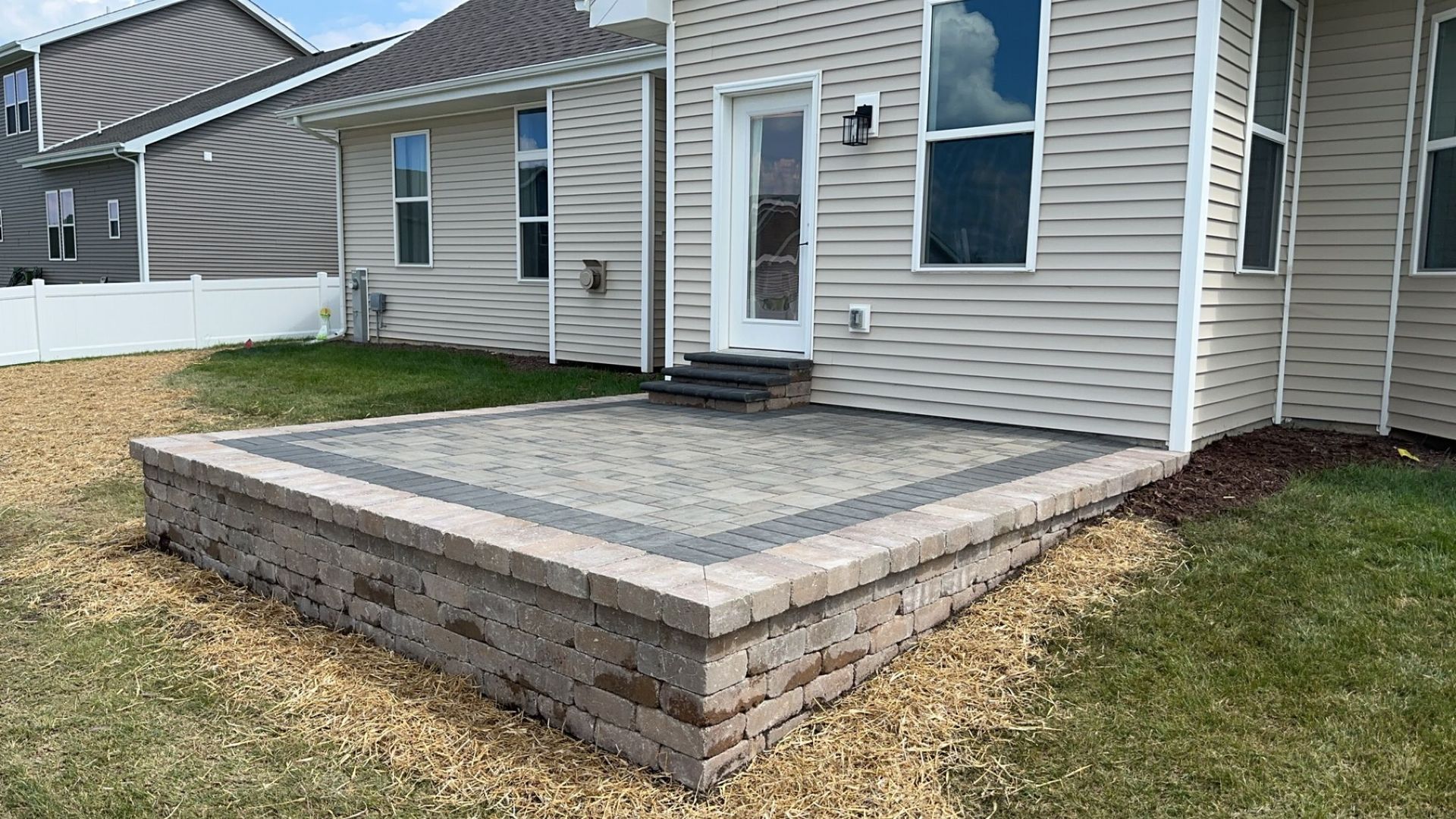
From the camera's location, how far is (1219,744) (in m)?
3.19

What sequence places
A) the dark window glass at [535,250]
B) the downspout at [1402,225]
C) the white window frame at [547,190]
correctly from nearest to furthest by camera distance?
the downspout at [1402,225] < the white window frame at [547,190] < the dark window glass at [535,250]

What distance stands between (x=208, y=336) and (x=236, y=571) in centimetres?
1075

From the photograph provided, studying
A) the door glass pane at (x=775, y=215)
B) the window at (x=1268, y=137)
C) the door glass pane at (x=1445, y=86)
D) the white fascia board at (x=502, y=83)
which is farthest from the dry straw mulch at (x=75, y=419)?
the door glass pane at (x=1445, y=86)

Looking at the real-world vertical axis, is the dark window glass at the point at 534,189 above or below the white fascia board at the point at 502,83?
below

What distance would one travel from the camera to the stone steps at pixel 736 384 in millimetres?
7281

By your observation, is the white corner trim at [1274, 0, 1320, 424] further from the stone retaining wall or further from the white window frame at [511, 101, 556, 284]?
Result: the white window frame at [511, 101, 556, 284]

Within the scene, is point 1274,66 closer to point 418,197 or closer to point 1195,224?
point 1195,224

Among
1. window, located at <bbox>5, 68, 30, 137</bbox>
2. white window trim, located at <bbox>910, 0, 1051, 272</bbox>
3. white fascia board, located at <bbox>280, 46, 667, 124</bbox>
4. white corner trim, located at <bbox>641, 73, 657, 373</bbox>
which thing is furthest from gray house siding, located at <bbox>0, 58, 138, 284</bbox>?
white window trim, located at <bbox>910, 0, 1051, 272</bbox>

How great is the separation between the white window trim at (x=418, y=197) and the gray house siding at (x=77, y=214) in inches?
321

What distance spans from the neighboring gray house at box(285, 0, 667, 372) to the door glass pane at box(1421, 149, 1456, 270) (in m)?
6.06

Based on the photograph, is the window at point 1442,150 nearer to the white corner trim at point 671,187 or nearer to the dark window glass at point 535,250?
the white corner trim at point 671,187

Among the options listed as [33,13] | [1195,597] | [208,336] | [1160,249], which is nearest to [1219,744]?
[1195,597]

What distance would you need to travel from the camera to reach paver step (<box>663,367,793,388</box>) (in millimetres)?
7340

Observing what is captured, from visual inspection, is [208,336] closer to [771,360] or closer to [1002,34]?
[771,360]
